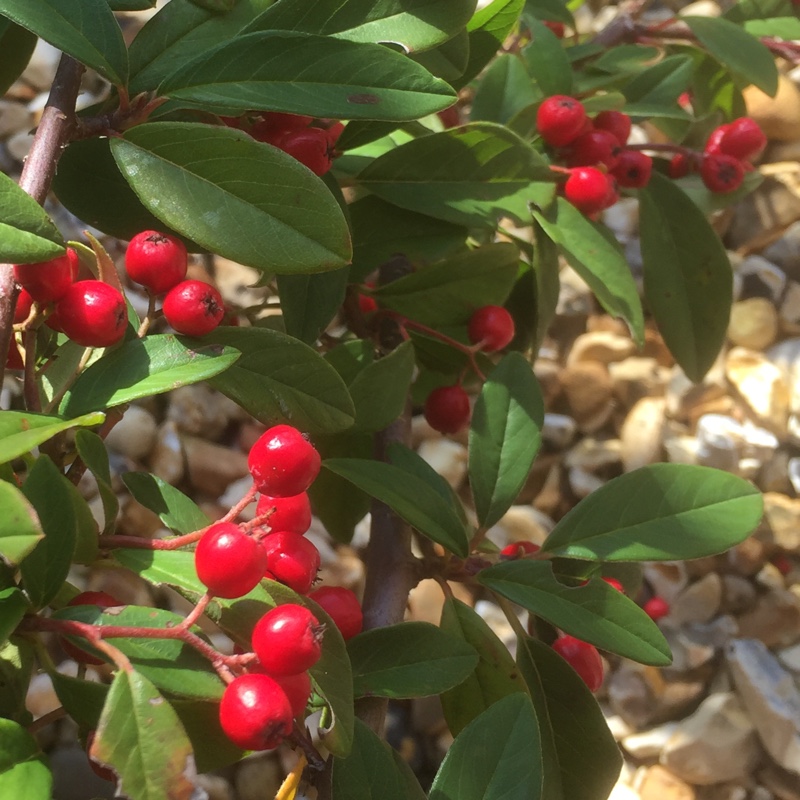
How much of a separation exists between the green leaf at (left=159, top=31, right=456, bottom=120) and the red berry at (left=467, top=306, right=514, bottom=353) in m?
0.31

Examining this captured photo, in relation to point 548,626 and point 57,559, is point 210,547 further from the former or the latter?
point 548,626

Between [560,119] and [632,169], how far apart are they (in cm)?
15

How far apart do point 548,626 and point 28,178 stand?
592 mm

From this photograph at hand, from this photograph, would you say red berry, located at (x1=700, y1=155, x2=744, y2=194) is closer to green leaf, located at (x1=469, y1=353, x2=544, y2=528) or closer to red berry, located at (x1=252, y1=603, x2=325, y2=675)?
green leaf, located at (x1=469, y1=353, x2=544, y2=528)

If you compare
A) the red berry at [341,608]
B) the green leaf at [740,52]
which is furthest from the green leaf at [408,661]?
the green leaf at [740,52]

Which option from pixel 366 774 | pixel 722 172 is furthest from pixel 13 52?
pixel 722 172

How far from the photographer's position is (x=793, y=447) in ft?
4.64

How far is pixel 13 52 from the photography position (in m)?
0.80

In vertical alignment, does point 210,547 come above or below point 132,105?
below

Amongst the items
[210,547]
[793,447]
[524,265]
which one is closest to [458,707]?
[210,547]

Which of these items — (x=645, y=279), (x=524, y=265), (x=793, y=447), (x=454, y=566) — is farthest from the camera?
(x=793, y=447)

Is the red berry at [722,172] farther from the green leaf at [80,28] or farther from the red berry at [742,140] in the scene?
the green leaf at [80,28]

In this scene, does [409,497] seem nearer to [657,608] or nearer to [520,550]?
[520,550]

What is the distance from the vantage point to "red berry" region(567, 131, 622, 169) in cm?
89
